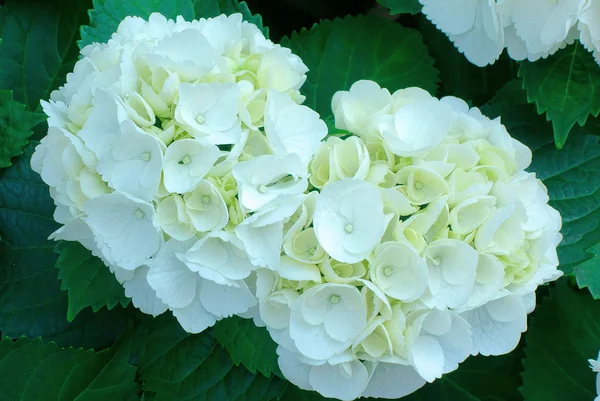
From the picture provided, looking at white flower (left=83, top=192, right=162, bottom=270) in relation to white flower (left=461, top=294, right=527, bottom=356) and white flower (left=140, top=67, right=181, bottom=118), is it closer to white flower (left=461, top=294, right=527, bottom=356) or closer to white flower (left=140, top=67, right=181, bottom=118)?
white flower (left=140, top=67, right=181, bottom=118)

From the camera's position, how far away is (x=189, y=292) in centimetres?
77

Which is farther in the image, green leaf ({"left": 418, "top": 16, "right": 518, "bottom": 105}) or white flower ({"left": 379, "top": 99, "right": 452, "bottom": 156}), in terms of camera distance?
green leaf ({"left": 418, "top": 16, "right": 518, "bottom": 105})

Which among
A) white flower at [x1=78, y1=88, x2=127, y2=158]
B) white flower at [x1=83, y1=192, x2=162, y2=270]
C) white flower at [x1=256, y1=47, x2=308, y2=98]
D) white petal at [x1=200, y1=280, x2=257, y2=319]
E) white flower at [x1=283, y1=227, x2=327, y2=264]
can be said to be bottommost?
white petal at [x1=200, y1=280, x2=257, y2=319]

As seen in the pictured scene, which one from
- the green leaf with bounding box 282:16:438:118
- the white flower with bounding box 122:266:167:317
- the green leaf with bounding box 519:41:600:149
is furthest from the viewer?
the green leaf with bounding box 282:16:438:118

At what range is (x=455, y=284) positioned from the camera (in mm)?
724

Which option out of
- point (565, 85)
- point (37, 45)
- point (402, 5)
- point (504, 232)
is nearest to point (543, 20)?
point (565, 85)

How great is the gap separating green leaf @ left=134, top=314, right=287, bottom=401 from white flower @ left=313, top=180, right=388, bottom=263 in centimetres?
41

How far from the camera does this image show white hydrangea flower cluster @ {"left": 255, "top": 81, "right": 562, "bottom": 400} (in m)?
0.71

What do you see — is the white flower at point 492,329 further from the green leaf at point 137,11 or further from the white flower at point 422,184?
the green leaf at point 137,11

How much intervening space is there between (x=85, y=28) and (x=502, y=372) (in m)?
0.90

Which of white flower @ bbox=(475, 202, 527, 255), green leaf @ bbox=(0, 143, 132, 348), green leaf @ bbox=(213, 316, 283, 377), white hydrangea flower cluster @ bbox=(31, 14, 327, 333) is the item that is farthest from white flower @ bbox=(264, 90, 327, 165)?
green leaf @ bbox=(0, 143, 132, 348)

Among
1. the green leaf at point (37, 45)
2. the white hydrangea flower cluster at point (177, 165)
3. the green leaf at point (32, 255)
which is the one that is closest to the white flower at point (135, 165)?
the white hydrangea flower cluster at point (177, 165)

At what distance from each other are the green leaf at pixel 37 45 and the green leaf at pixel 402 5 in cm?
53

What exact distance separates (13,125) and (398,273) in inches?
26.9
